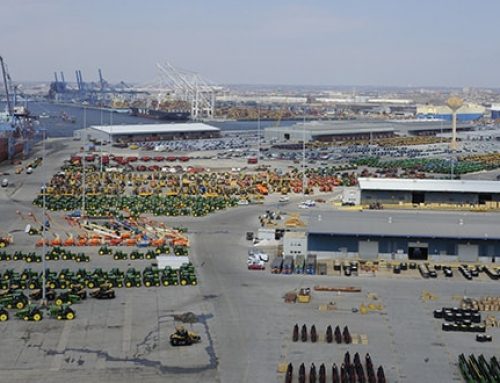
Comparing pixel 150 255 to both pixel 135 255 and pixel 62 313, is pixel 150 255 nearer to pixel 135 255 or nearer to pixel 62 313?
pixel 135 255

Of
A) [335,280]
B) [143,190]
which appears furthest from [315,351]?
[143,190]

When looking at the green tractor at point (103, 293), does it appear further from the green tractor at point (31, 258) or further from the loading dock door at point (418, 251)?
the loading dock door at point (418, 251)

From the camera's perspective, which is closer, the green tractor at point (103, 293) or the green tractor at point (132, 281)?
the green tractor at point (103, 293)

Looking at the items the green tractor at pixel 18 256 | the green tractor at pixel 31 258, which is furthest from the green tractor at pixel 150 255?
the green tractor at pixel 18 256

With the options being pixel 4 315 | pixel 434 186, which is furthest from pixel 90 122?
pixel 4 315

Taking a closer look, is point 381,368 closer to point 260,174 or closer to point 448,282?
point 448,282

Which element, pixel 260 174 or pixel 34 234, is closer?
pixel 34 234

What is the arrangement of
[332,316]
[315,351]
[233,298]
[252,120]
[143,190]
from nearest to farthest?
[315,351] < [332,316] < [233,298] < [143,190] < [252,120]
